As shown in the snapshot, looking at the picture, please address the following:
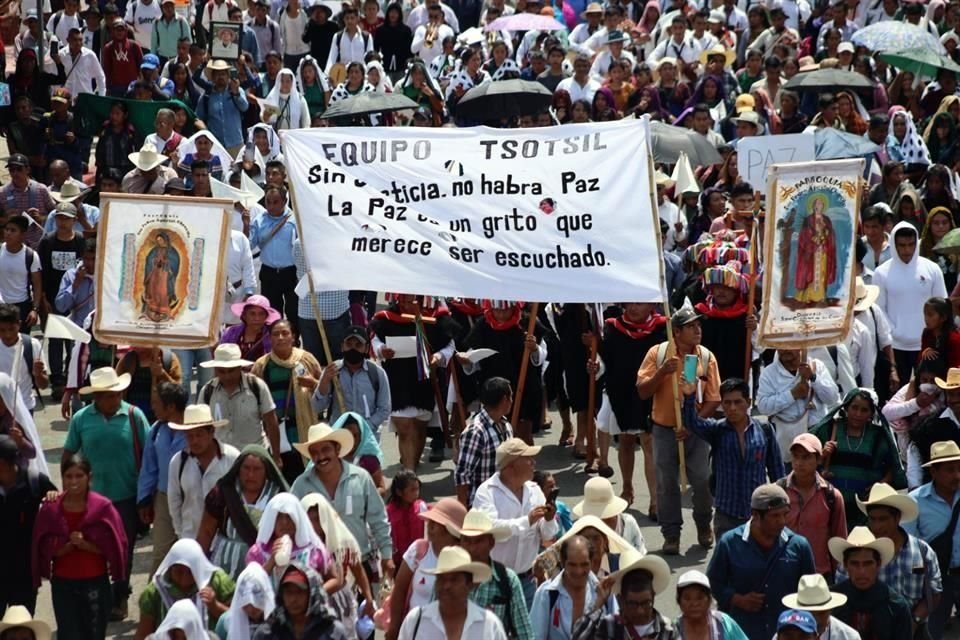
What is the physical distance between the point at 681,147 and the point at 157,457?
9145mm

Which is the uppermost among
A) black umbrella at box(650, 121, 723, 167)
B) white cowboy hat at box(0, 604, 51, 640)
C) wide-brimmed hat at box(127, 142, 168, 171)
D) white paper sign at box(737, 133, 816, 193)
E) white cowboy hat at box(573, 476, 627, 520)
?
→ black umbrella at box(650, 121, 723, 167)

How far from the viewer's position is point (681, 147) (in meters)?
21.5

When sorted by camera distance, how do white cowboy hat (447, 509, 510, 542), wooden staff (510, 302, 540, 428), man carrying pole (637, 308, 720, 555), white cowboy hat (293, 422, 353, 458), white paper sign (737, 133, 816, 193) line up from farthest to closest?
white paper sign (737, 133, 816, 193) → wooden staff (510, 302, 540, 428) → man carrying pole (637, 308, 720, 555) → white cowboy hat (293, 422, 353, 458) → white cowboy hat (447, 509, 510, 542)

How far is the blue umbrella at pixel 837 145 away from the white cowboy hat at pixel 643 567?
10578 millimetres

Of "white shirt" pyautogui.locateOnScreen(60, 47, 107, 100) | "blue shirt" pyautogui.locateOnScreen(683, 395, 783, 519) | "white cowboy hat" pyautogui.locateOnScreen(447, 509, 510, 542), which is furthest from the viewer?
"white shirt" pyautogui.locateOnScreen(60, 47, 107, 100)

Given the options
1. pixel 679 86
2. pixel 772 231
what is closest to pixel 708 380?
pixel 772 231

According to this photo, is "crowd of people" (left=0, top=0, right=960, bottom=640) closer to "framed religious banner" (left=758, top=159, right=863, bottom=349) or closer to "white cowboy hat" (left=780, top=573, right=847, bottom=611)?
"white cowboy hat" (left=780, top=573, right=847, bottom=611)

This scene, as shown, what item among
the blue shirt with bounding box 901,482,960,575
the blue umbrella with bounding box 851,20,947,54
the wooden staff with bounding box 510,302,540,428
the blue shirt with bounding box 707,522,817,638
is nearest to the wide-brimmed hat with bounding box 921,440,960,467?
the blue shirt with bounding box 901,482,960,575

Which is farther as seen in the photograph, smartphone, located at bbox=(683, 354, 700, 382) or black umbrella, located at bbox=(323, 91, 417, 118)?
black umbrella, located at bbox=(323, 91, 417, 118)

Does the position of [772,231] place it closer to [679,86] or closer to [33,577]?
[33,577]

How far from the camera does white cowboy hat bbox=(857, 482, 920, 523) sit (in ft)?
40.3

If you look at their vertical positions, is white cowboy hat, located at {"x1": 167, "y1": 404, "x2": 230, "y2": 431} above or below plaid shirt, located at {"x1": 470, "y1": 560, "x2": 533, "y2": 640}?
above

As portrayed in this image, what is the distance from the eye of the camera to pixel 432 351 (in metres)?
16.6

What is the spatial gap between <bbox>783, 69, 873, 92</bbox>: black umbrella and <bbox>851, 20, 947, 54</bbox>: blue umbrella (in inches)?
35.1
